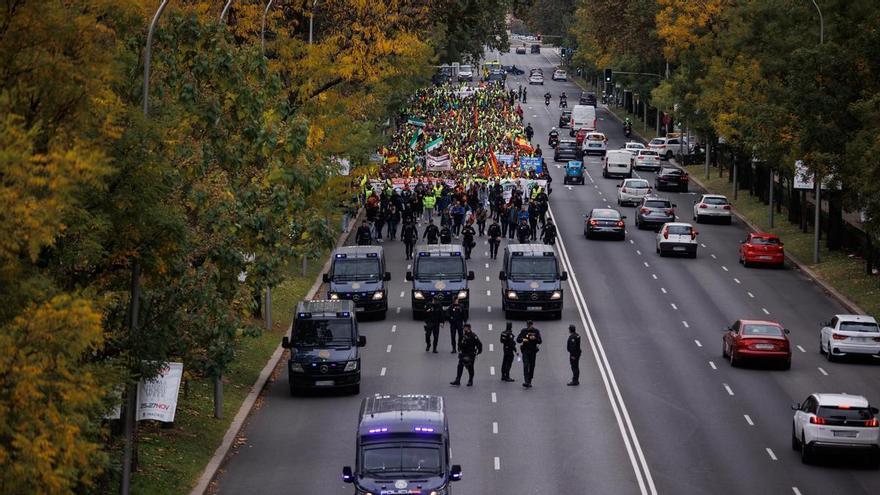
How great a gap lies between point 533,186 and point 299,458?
40.6 metres

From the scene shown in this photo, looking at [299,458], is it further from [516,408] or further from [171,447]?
[516,408]

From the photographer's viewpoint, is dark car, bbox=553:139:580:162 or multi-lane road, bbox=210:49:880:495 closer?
multi-lane road, bbox=210:49:880:495

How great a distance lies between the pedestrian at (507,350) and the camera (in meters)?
40.5

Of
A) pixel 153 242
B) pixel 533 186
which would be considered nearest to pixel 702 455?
pixel 153 242

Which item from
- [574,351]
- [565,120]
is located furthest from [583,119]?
[574,351]

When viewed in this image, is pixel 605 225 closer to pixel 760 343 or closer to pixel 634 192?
pixel 634 192

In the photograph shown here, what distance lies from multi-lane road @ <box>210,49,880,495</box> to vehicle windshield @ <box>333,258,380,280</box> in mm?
1466

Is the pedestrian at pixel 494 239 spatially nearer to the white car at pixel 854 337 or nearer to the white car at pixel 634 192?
the white car at pixel 854 337

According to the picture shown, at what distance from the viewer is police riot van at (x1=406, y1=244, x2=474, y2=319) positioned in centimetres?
4950

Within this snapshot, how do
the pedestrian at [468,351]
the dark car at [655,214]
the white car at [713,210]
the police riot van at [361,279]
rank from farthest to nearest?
the white car at [713,210] < the dark car at [655,214] < the police riot van at [361,279] < the pedestrian at [468,351]

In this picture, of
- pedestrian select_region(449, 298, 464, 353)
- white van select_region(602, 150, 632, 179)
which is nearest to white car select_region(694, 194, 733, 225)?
Result: white van select_region(602, 150, 632, 179)

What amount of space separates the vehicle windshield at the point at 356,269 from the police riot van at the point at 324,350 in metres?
9.55

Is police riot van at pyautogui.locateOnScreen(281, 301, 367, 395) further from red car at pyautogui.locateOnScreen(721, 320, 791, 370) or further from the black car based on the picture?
the black car

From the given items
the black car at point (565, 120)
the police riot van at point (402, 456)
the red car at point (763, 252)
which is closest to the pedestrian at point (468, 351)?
the police riot van at point (402, 456)
